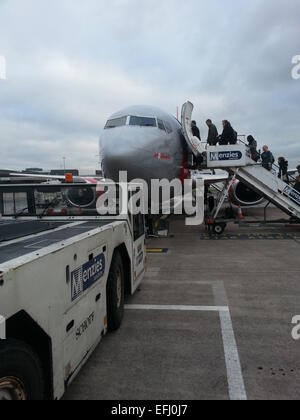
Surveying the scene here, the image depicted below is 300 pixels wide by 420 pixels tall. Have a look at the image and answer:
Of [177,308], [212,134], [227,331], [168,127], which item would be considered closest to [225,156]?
[212,134]

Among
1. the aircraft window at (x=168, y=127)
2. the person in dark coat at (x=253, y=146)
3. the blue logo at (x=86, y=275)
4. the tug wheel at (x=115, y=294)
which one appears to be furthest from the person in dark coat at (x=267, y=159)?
the blue logo at (x=86, y=275)

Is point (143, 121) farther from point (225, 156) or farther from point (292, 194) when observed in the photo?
point (292, 194)

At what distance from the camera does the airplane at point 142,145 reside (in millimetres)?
10125

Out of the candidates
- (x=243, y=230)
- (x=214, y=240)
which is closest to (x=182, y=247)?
(x=214, y=240)

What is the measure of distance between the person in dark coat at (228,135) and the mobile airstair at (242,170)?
1.80ft

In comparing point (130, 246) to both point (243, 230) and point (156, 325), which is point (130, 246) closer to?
point (156, 325)

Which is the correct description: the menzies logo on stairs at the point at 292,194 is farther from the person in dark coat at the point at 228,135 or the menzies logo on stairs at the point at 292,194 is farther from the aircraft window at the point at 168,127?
the aircraft window at the point at 168,127

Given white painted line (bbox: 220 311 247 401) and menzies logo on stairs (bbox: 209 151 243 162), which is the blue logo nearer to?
white painted line (bbox: 220 311 247 401)

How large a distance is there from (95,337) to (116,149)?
23.1 feet

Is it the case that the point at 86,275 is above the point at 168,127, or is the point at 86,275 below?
below

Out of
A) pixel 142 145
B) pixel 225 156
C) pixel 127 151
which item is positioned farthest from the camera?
pixel 225 156

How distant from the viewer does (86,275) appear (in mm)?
3482

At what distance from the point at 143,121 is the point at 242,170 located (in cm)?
441

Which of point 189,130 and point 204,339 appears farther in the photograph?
point 189,130
